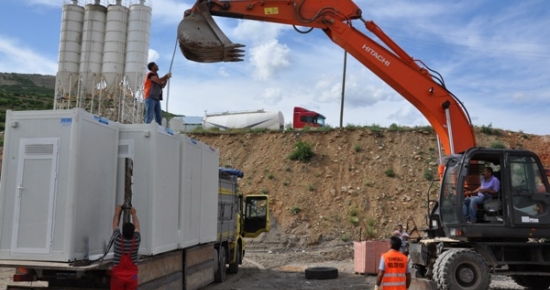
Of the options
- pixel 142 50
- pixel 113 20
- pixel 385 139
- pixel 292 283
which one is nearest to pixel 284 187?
pixel 385 139

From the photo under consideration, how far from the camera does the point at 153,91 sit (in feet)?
40.9

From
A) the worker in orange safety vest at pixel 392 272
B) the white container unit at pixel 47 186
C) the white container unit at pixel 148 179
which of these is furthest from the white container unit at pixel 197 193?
the worker in orange safety vest at pixel 392 272

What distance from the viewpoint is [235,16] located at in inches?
513

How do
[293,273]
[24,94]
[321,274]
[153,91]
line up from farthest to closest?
[24,94] < [293,273] < [321,274] < [153,91]

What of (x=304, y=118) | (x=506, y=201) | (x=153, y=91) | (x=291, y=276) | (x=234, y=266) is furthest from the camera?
(x=304, y=118)

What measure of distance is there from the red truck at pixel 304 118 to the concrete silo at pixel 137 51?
588 inches

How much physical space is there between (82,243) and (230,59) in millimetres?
5419

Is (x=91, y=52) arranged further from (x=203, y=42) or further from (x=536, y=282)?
(x=536, y=282)

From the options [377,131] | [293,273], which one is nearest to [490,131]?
[377,131]

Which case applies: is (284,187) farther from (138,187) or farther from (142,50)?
(138,187)

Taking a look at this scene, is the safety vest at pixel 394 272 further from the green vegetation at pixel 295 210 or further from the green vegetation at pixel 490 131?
the green vegetation at pixel 490 131

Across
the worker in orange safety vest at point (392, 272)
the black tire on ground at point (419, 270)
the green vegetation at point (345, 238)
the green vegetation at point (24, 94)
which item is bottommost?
the black tire on ground at point (419, 270)

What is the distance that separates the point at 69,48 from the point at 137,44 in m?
3.80

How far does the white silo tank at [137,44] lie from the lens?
91.8ft
